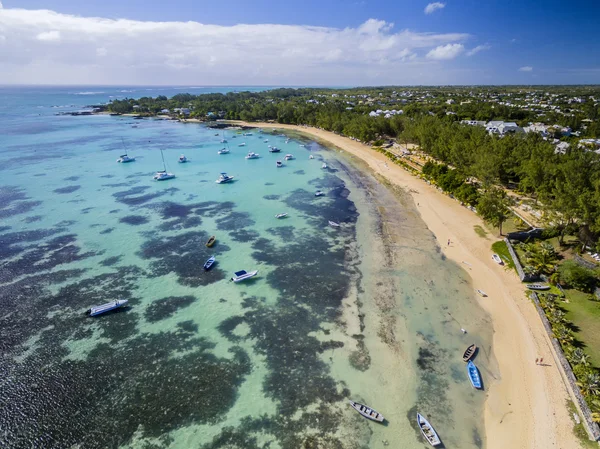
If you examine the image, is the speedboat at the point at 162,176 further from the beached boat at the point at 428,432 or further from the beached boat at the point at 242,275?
the beached boat at the point at 428,432

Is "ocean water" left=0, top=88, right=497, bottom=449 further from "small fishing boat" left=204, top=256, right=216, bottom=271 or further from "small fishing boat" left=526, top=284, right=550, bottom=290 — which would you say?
"small fishing boat" left=526, top=284, right=550, bottom=290

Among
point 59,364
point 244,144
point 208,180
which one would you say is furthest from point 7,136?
point 59,364

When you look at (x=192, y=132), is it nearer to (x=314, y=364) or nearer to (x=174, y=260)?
(x=174, y=260)

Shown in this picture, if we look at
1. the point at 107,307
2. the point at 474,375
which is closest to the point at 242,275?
the point at 107,307

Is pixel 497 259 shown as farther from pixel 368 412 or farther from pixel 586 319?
pixel 368 412

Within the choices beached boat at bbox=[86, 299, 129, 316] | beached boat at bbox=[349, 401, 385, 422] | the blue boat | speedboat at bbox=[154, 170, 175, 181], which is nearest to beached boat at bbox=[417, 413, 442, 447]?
beached boat at bbox=[349, 401, 385, 422]

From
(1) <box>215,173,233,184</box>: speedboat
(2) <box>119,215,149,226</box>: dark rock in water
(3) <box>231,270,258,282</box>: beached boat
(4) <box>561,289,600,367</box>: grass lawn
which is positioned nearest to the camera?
(4) <box>561,289,600,367</box>: grass lawn
